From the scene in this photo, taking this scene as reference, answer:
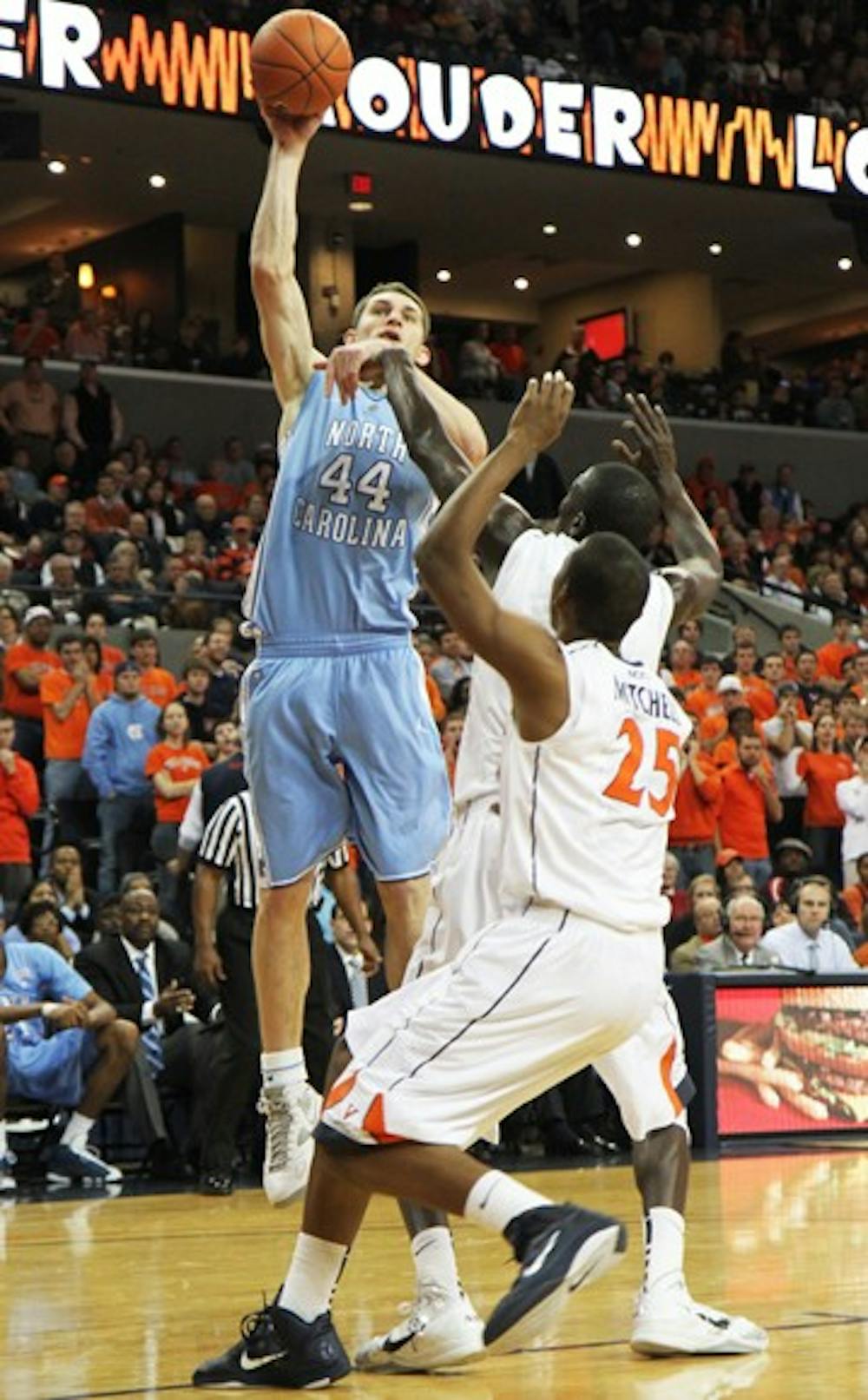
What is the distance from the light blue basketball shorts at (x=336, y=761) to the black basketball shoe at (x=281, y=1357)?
48.4 inches

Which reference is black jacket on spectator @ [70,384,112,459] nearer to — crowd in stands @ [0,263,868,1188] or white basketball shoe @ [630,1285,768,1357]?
crowd in stands @ [0,263,868,1188]

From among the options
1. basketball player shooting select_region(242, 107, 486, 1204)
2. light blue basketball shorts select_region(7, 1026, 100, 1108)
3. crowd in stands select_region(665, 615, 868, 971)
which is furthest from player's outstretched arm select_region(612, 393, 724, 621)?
crowd in stands select_region(665, 615, 868, 971)

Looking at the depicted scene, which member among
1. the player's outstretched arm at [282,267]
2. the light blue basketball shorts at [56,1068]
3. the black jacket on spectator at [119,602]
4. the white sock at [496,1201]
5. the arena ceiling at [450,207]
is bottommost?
the light blue basketball shorts at [56,1068]

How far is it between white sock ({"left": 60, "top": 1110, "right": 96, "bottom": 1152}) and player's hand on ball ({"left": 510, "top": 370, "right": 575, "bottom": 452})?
22.6 ft

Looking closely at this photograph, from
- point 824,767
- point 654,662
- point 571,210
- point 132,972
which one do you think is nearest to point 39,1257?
point 654,662

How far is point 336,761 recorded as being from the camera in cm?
608

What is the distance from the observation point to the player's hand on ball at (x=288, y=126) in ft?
19.9

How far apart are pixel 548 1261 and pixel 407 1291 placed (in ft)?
7.64

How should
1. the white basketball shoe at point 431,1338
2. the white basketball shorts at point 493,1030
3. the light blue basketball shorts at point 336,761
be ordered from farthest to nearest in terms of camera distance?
the light blue basketball shorts at point 336,761, the white basketball shoe at point 431,1338, the white basketball shorts at point 493,1030

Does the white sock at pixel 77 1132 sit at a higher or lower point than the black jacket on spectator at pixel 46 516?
lower

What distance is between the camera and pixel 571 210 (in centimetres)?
2917

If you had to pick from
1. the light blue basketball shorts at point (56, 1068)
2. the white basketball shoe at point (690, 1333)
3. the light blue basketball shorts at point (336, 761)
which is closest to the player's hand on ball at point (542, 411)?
the light blue basketball shorts at point (336, 761)

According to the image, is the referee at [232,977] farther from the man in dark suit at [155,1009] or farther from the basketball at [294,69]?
the basketball at [294,69]

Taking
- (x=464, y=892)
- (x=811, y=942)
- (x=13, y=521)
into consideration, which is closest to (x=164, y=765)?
(x=811, y=942)
